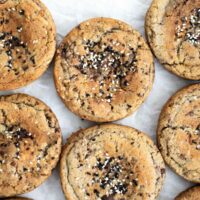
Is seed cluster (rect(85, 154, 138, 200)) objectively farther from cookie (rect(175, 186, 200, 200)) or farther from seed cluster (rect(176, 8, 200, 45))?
seed cluster (rect(176, 8, 200, 45))

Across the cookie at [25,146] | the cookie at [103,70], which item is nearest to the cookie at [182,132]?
the cookie at [103,70]

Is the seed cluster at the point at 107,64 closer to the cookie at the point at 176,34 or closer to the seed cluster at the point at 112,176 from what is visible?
the cookie at the point at 176,34

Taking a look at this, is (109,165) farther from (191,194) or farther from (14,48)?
(14,48)

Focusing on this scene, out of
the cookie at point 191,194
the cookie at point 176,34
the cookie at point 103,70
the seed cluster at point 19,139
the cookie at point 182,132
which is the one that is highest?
the cookie at point 176,34

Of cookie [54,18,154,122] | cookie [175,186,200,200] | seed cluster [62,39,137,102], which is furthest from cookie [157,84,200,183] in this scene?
seed cluster [62,39,137,102]

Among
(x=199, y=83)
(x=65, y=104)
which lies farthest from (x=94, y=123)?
(x=199, y=83)

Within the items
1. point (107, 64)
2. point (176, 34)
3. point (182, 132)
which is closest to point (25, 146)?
point (107, 64)
